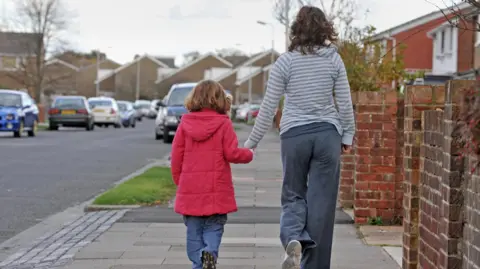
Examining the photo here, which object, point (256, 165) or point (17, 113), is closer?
point (256, 165)

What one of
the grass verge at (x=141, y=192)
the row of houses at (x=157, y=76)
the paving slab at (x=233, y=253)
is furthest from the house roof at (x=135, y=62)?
the paving slab at (x=233, y=253)

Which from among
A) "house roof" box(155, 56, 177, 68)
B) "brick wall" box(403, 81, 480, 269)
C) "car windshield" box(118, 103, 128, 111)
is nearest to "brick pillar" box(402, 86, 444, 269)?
"brick wall" box(403, 81, 480, 269)

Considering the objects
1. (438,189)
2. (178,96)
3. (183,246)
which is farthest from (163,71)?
(438,189)

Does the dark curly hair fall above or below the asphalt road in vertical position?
above

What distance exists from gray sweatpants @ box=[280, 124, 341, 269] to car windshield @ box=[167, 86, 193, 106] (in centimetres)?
2240

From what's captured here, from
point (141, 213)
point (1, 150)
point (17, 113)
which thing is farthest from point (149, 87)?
point (141, 213)

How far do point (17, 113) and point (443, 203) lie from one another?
25.7m

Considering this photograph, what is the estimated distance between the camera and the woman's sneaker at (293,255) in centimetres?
580

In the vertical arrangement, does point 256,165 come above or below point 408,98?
below

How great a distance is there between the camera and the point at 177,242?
8.35 metres

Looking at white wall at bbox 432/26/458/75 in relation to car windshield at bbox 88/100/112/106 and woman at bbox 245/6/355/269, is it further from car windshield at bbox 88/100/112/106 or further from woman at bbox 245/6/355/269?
woman at bbox 245/6/355/269

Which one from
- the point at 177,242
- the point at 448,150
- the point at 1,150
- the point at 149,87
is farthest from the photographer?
the point at 149,87

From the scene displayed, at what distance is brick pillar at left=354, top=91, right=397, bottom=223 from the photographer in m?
9.33

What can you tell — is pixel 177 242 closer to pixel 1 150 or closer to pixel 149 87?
pixel 1 150
